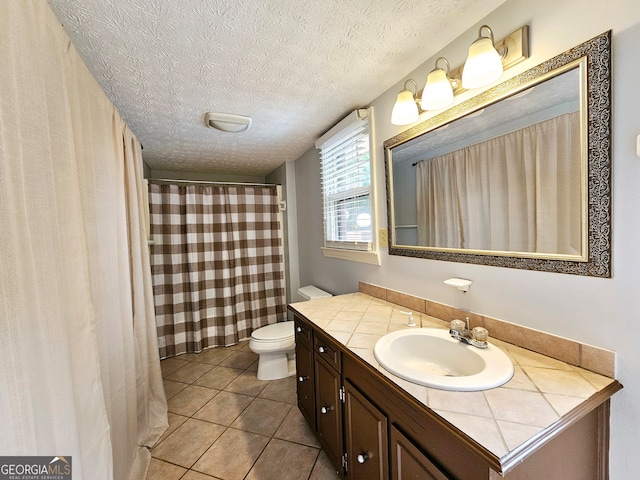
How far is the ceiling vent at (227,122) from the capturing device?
1.85m

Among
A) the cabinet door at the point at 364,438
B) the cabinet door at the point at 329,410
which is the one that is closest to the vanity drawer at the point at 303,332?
the cabinet door at the point at 329,410

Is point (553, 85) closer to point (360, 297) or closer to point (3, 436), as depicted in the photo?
point (360, 297)

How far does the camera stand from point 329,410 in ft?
4.40

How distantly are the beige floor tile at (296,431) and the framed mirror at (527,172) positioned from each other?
1306 millimetres

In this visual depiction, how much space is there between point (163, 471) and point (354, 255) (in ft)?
5.60

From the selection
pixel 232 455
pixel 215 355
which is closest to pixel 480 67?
pixel 232 455

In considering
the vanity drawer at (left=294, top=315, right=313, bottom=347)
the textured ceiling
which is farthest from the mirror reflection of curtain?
the vanity drawer at (left=294, top=315, right=313, bottom=347)

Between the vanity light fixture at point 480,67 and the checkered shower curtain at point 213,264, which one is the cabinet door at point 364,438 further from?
the checkered shower curtain at point 213,264

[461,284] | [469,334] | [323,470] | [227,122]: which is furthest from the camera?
[227,122]

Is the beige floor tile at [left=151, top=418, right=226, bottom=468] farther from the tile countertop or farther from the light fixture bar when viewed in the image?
the light fixture bar

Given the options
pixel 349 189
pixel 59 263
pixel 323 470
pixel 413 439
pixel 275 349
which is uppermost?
pixel 349 189

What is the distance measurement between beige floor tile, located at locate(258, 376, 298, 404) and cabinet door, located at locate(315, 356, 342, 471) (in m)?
0.61

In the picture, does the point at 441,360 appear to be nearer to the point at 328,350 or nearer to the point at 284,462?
the point at 328,350

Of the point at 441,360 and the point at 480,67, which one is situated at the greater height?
the point at 480,67
